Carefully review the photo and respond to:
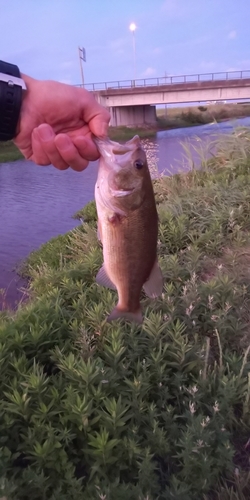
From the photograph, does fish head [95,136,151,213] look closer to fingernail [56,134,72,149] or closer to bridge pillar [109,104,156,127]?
fingernail [56,134,72,149]

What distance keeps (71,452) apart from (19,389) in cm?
46

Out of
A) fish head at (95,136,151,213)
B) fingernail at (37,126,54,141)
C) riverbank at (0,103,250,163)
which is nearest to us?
fish head at (95,136,151,213)

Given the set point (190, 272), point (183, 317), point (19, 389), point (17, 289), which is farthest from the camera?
point (17, 289)

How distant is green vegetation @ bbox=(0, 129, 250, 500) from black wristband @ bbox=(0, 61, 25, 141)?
50.7 inches

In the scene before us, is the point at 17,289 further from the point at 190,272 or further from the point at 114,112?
the point at 114,112

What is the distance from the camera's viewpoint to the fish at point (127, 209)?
2.41 metres

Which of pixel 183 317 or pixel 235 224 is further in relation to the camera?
pixel 235 224

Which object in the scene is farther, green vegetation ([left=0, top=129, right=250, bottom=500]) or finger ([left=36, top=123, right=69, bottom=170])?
finger ([left=36, top=123, right=69, bottom=170])

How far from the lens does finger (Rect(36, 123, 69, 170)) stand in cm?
268

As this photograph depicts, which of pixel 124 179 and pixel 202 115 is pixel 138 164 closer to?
pixel 124 179

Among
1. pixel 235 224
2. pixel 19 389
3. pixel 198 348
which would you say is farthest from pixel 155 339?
pixel 235 224

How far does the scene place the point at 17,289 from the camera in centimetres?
748

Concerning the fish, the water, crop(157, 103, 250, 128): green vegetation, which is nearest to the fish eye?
the fish

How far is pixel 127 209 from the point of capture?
2410 mm
